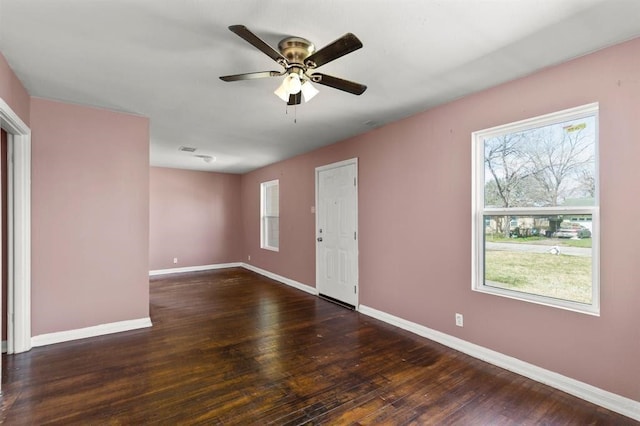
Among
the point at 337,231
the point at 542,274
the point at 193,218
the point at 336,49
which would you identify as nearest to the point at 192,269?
the point at 193,218

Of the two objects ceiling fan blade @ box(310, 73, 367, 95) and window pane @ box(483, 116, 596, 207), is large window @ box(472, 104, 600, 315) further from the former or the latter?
ceiling fan blade @ box(310, 73, 367, 95)

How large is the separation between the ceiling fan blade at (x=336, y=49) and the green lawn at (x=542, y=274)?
2204 millimetres

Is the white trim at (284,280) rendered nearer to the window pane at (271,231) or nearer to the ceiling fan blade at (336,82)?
the window pane at (271,231)

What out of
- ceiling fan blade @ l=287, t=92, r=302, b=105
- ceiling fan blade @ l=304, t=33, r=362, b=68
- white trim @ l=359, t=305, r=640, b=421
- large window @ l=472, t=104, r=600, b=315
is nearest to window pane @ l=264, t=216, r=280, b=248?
white trim @ l=359, t=305, r=640, b=421

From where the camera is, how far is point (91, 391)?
2.21m

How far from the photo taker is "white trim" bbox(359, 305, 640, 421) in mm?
1956

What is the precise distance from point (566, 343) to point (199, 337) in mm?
3297

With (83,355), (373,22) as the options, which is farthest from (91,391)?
(373,22)

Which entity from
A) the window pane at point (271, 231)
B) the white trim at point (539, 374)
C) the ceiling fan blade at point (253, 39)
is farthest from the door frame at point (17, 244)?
the window pane at point (271, 231)

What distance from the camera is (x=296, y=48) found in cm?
194

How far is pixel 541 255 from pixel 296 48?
A: 2478 millimetres

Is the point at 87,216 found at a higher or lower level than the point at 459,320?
higher

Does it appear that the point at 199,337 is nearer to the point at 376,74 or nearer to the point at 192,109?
the point at 192,109

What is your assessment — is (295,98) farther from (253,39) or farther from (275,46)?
(253,39)
